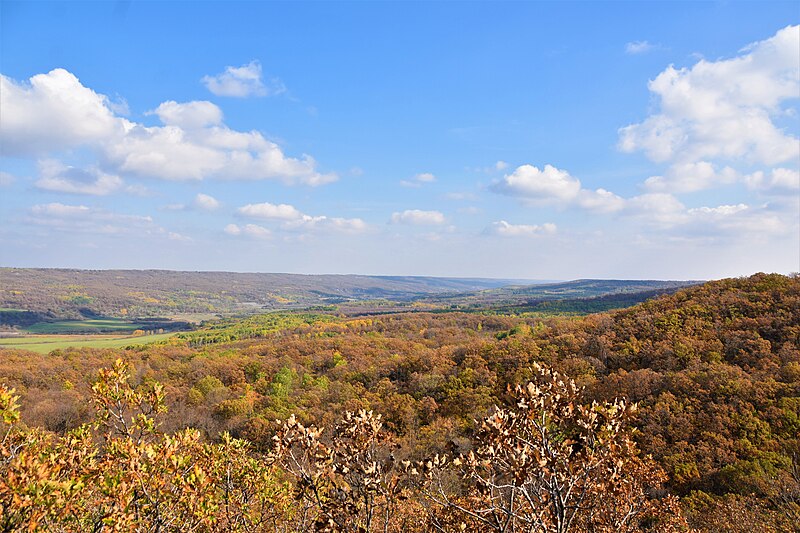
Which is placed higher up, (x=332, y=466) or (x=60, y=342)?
(x=332, y=466)

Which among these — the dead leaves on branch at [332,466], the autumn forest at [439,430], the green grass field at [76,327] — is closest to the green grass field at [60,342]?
the green grass field at [76,327]

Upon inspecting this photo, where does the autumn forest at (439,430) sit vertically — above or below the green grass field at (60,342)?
above

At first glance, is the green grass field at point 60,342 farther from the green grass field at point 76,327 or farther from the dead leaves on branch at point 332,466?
the dead leaves on branch at point 332,466

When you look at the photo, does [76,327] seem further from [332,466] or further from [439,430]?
[332,466]

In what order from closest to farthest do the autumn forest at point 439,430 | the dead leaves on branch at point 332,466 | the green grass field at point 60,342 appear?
the dead leaves on branch at point 332,466 < the autumn forest at point 439,430 < the green grass field at point 60,342

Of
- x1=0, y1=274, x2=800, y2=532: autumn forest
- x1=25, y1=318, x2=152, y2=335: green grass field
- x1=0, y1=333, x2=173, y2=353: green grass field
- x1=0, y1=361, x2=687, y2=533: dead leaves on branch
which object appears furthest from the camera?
x1=25, y1=318, x2=152, y2=335: green grass field

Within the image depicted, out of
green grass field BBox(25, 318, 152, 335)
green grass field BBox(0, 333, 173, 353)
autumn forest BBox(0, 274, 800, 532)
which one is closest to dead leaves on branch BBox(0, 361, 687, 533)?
autumn forest BBox(0, 274, 800, 532)

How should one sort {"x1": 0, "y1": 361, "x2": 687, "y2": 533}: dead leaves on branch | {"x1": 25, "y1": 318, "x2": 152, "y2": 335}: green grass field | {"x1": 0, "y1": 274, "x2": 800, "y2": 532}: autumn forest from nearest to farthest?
1. {"x1": 0, "y1": 361, "x2": 687, "y2": 533}: dead leaves on branch
2. {"x1": 0, "y1": 274, "x2": 800, "y2": 532}: autumn forest
3. {"x1": 25, "y1": 318, "x2": 152, "y2": 335}: green grass field

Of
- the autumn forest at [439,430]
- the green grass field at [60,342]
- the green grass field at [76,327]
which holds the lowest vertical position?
the green grass field at [76,327]

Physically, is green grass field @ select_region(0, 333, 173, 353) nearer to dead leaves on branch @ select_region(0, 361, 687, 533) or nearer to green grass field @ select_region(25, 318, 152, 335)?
green grass field @ select_region(25, 318, 152, 335)

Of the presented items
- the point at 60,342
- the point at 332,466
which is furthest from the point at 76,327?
the point at 332,466

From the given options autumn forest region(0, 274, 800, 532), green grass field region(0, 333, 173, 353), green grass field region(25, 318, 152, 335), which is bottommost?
green grass field region(25, 318, 152, 335)

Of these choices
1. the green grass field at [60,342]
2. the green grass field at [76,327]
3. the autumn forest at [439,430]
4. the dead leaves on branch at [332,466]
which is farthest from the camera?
the green grass field at [76,327]

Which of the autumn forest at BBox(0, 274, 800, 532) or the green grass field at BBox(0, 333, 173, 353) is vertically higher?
the autumn forest at BBox(0, 274, 800, 532)
